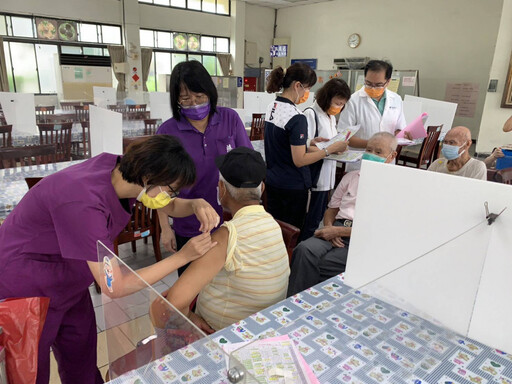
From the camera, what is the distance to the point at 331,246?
1738mm

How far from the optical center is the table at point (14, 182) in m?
1.96

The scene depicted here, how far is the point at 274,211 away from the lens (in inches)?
90.4

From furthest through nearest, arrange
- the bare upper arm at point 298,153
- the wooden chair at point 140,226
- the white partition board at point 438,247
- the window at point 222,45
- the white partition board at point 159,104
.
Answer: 1. the window at point 222,45
2. the white partition board at point 159,104
3. the wooden chair at point 140,226
4. the bare upper arm at point 298,153
5. the white partition board at point 438,247

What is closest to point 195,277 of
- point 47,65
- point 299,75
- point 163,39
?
point 299,75

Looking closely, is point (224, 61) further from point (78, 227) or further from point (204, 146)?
point (78, 227)

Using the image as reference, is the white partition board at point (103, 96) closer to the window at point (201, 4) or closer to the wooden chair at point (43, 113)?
the wooden chair at point (43, 113)

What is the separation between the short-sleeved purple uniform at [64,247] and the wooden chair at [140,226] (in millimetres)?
1092

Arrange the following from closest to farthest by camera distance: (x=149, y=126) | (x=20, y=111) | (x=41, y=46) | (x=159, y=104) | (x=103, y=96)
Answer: (x=20, y=111)
(x=149, y=126)
(x=159, y=104)
(x=103, y=96)
(x=41, y=46)

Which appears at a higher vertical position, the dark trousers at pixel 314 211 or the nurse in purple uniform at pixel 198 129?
the nurse in purple uniform at pixel 198 129

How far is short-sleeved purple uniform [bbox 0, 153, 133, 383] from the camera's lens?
3.13 ft

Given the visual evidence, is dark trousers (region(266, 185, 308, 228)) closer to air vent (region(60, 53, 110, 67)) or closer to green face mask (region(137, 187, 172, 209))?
green face mask (region(137, 187, 172, 209))

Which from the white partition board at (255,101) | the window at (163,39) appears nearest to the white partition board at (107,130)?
the white partition board at (255,101)

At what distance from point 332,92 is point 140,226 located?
1510mm

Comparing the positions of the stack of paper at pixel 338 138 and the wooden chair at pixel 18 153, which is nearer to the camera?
the stack of paper at pixel 338 138
